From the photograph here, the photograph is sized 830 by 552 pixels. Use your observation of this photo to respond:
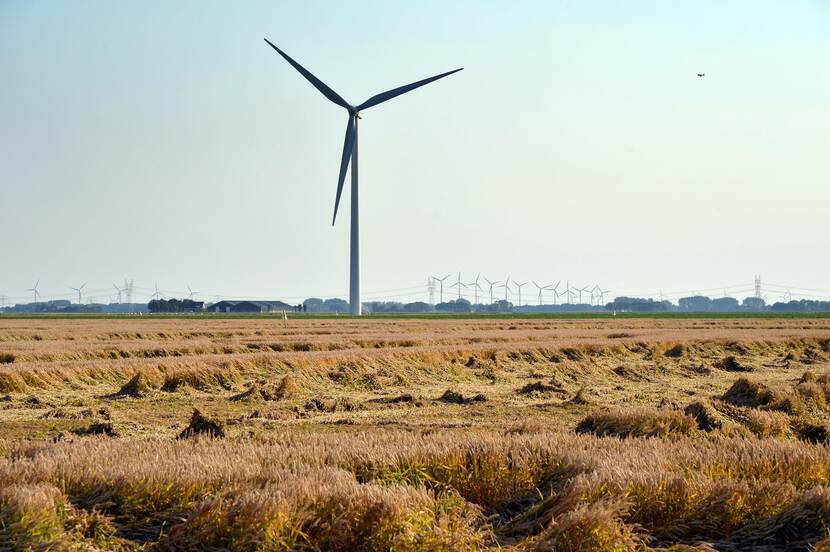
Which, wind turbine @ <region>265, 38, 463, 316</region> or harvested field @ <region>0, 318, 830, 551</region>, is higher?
wind turbine @ <region>265, 38, 463, 316</region>

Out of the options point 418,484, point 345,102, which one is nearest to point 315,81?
point 345,102

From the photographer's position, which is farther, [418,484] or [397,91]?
[397,91]

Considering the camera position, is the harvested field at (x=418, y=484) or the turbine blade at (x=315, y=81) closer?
A: the harvested field at (x=418, y=484)

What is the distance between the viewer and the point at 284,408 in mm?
24688

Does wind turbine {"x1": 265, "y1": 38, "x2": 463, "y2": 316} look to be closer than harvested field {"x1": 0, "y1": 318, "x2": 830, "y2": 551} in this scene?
No

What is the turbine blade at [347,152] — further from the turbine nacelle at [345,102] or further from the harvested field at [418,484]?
the harvested field at [418,484]

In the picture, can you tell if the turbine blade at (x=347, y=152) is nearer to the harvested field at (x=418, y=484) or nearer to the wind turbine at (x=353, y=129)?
the wind turbine at (x=353, y=129)

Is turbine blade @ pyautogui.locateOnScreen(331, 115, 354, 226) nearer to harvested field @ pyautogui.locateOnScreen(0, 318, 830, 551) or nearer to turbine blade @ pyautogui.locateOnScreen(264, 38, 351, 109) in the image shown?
turbine blade @ pyautogui.locateOnScreen(264, 38, 351, 109)

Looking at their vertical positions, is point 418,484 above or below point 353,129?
below

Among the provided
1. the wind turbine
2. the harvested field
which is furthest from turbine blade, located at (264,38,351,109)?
the harvested field

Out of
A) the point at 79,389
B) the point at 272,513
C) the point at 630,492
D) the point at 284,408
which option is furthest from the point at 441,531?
the point at 79,389

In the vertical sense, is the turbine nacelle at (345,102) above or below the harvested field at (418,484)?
above

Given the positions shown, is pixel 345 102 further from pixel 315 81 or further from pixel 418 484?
pixel 418 484

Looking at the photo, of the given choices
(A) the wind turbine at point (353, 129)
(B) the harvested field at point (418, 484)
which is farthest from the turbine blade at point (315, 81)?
(B) the harvested field at point (418, 484)
